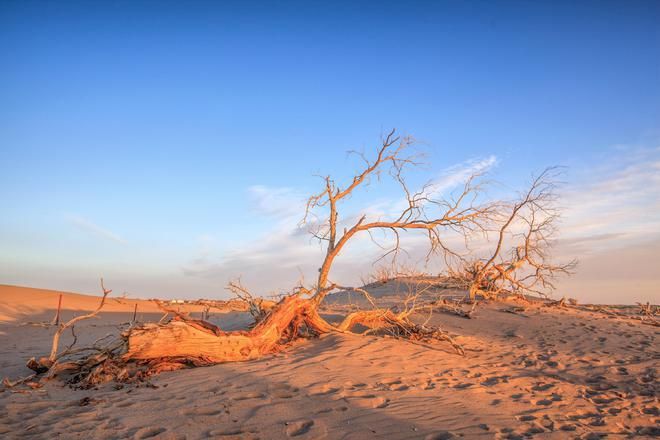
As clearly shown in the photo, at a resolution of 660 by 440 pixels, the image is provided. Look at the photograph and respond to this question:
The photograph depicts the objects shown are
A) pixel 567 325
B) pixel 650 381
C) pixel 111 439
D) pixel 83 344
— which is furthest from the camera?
pixel 83 344

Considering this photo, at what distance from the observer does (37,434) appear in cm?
455

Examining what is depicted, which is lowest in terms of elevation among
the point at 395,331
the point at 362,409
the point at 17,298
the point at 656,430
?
the point at 656,430

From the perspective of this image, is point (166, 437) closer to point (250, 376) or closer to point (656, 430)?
point (250, 376)

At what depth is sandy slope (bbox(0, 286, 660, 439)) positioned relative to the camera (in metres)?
4.67

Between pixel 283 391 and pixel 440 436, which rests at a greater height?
pixel 283 391

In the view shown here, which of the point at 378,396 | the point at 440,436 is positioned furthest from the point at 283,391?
the point at 440,436

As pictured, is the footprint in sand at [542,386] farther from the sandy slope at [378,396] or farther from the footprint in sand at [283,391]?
the footprint in sand at [283,391]

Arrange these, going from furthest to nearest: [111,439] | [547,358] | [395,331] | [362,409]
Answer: [395,331] → [547,358] → [362,409] → [111,439]

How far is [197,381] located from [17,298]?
24.1 meters

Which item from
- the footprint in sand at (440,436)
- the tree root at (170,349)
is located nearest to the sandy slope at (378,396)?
the footprint in sand at (440,436)

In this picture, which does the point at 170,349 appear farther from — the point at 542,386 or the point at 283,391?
the point at 542,386

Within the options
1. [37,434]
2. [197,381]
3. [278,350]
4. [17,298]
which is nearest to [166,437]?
[37,434]

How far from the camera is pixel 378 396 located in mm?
5605

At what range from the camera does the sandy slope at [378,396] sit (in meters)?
4.67
